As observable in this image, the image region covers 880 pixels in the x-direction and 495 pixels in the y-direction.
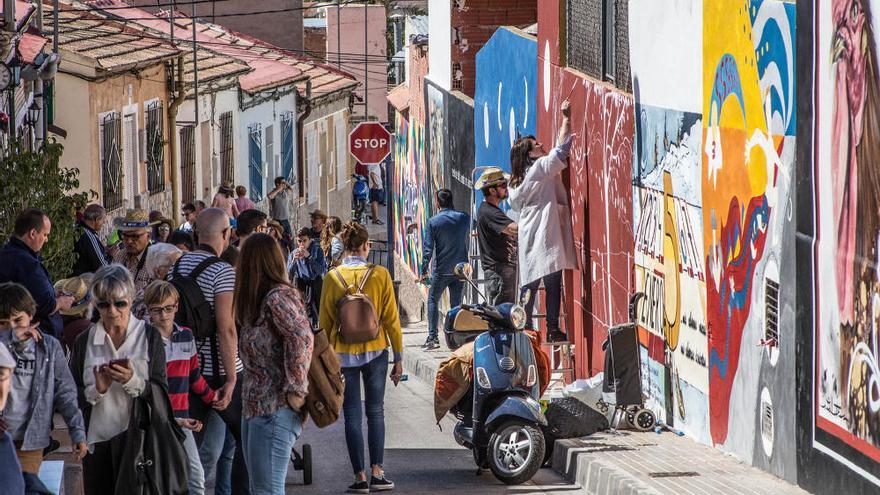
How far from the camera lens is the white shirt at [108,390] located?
773 cm

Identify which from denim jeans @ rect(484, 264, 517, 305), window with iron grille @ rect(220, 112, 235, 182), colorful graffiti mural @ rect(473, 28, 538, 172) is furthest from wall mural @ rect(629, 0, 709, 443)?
window with iron grille @ rect(220, 112, 235, 182)

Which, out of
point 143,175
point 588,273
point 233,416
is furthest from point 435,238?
point 143,175

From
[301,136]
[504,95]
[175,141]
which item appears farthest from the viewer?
[301,136]

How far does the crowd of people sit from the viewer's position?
730 cm

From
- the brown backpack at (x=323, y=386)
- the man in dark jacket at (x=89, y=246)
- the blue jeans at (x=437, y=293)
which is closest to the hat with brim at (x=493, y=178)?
the blue jeans at (x=437, y=293)

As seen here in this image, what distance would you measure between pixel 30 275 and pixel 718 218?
13.8 feet

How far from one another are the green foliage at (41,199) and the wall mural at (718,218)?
445 cm

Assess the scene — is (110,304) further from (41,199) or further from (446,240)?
(446,240)

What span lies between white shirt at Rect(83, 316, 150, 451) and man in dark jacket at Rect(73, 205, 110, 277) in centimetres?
615

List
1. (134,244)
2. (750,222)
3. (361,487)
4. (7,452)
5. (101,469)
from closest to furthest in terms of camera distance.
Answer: (7,452), (101,469), (750,222), (361,487), (134,244)

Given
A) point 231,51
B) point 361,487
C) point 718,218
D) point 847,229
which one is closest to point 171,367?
point 361,487

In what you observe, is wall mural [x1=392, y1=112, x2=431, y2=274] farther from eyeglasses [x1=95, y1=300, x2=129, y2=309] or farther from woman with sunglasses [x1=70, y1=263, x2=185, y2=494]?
eyeglasses [x1=95, y1=300, x2=129, y2=309]

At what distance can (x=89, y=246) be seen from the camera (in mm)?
13883

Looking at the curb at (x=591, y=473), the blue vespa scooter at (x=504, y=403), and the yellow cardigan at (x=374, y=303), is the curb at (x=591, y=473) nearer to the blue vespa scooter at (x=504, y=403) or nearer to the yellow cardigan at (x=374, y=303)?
the blue vespa scooter at (x=504, y=403)
